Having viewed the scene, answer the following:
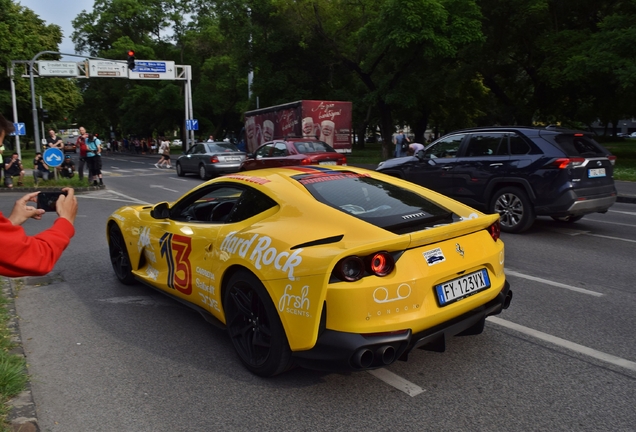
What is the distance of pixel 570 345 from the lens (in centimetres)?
420

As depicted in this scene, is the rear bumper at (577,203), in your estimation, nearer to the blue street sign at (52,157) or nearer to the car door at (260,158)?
the car door at (260,158)

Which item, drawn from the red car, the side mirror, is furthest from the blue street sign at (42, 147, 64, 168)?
the side mirror

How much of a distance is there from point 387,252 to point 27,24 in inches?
2001

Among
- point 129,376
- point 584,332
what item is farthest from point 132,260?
point 584,332

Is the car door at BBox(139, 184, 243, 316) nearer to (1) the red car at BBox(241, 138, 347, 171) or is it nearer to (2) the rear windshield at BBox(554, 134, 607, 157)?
(2) the rear windshield at BBox(554, 134, 607, 157)

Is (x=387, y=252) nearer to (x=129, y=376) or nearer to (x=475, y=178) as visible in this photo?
(x=129, y=376)

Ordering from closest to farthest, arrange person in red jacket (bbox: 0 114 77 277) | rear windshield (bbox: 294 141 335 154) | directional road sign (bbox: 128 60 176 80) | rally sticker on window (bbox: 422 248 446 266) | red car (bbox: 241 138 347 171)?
person in red jacket (bbox: 0 114 77 277), rally sticker on window (bbox: 422 248 446 266), red car (bbox: 241 138 347 171), rear windshield (bbox: 294 141 335 154), directional road sign (bbox: 128 60 176 80)

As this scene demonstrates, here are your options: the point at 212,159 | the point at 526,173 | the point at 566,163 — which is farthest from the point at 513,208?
the point at 212,159

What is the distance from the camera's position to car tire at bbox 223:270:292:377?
3.50 meters

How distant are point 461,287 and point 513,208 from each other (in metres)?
5.86

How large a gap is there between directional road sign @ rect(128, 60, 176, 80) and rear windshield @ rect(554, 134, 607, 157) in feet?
92.3

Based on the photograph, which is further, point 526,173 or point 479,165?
point 479,165

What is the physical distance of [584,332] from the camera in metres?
4.47

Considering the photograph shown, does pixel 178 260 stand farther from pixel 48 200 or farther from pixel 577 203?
pixel 577 203
